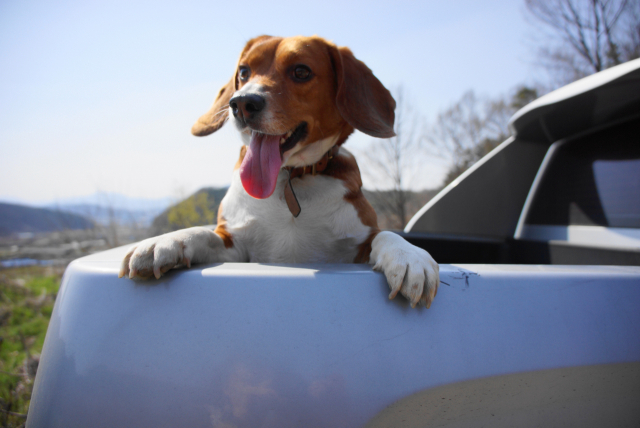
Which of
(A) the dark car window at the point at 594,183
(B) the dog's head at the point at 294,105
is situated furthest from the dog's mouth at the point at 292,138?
(A) the dark car window at the point at 594,183

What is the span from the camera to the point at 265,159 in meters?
1.42

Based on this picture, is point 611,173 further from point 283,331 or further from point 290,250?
point 283,331

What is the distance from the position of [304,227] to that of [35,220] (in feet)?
30.1

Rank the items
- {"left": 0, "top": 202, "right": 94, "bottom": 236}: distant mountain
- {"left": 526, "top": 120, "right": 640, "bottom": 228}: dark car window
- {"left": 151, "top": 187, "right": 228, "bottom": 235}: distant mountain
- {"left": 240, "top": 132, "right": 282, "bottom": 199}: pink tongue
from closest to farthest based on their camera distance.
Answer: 1. {"left": 240, "top": 132, "right": 282, "bottom": 199}: pink tongue
2. {"left": 526, "top": 120, "right": 640, "bottom": 228}: dark car window
3. {"left": 151, "top": 187, "right": 228, "bottom": 235}: distant mountain
4. {"left": 0, "top": 202, "right": 94, "bottom": 236}: distant mountain

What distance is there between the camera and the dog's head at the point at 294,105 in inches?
55.4

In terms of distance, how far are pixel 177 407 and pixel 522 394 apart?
0.63 m

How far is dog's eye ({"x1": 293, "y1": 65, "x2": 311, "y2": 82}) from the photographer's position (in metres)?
1.61

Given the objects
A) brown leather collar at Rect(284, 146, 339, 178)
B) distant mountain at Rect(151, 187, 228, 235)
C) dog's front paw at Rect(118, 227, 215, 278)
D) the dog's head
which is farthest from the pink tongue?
distant mountain at Rect(151, 187, 228, 235)

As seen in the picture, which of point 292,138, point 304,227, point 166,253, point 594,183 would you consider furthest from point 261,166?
point 594,183

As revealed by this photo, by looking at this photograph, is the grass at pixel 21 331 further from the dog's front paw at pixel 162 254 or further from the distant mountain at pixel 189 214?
the distant mountain at pixel 189 214

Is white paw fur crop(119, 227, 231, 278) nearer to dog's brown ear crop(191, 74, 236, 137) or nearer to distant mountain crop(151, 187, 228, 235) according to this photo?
dog's brown ear crop(191, 74, 236, 137)

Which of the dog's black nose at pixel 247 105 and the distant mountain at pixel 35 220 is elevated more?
the dog's black nose at pixel 247 105

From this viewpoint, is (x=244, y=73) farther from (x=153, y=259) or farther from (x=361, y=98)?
(x=153, y=259)

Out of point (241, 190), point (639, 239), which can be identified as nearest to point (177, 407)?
point (241, 190)
